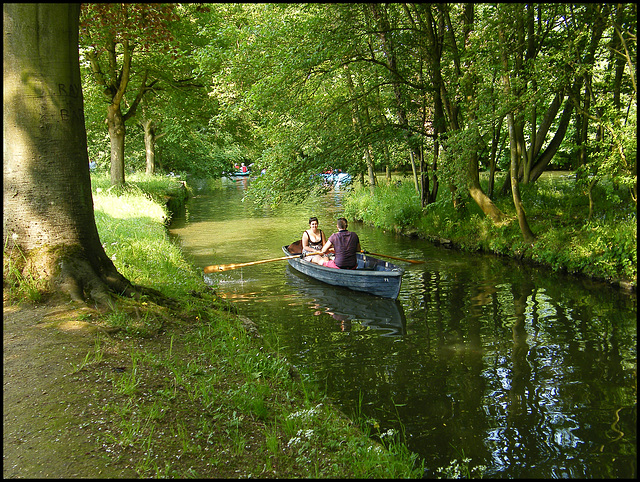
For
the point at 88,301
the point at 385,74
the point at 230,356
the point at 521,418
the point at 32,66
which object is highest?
the point at 385,74

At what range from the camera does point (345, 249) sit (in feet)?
35.5

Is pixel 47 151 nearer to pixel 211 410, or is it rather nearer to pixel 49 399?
pixel 49 399

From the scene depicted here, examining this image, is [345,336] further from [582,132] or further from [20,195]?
[582,132]

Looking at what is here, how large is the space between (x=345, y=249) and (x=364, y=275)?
981 millimetres

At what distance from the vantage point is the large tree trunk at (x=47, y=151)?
5.40 m

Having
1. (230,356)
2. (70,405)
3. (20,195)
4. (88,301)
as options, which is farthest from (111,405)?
(20,195)

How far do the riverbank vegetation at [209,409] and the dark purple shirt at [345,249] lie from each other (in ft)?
14.4

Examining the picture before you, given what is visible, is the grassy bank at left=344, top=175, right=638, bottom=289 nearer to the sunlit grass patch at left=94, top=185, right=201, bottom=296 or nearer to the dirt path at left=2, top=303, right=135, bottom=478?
the sunlit grass patch at left=94, top=185, right=201, bottom=296

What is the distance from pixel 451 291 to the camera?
10.2 meters

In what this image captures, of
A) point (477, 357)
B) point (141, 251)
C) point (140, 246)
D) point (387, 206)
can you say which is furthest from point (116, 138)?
point (477, 357)

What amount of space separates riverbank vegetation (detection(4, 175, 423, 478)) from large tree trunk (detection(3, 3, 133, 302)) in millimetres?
504

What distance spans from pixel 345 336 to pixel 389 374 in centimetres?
163

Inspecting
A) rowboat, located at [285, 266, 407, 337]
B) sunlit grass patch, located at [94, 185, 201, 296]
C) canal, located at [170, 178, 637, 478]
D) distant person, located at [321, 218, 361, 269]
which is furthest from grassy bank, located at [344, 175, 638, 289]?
sunlit grass patch, located at [94, 185, 201, 296]

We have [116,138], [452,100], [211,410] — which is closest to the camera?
[211,410]
